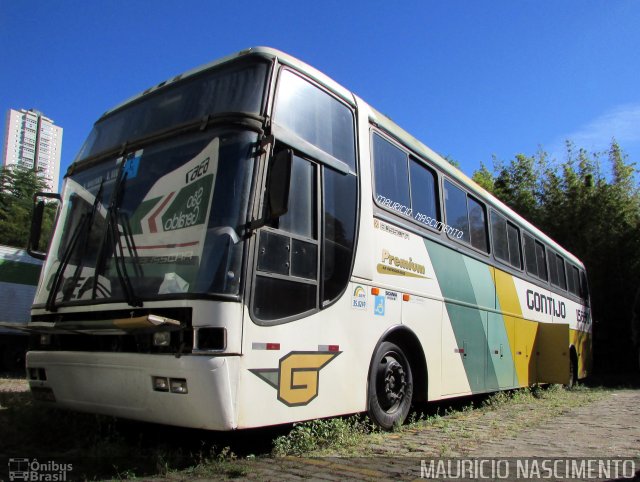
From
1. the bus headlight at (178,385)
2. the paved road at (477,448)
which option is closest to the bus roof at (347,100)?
the bus headlight at (178,385)

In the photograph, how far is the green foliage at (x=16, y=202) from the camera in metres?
27.7

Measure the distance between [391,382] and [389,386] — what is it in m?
0.05

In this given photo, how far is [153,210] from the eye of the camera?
15.1 ft

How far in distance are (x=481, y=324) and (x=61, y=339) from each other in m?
5.97

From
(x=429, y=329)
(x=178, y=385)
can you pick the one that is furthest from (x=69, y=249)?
(x=429, y=329)

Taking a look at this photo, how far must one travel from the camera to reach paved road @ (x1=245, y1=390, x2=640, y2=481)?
4176 millimetres

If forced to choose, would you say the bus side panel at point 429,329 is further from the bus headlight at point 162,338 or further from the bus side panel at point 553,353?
the bus side panel at point 553,353

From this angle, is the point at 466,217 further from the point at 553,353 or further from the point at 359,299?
the point at 553,353

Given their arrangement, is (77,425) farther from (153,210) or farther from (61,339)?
(153,210)

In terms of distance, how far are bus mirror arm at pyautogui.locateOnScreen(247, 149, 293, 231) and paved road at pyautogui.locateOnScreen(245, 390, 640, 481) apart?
75.3 inches

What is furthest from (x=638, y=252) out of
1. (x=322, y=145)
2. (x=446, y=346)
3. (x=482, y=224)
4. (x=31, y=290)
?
(x=31, y=290)

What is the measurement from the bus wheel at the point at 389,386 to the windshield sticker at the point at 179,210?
2.37 metres

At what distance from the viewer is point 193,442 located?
5223mm

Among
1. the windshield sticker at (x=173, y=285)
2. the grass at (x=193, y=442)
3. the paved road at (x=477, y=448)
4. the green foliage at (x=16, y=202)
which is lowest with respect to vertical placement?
the paved road at (x=477, y=448)
